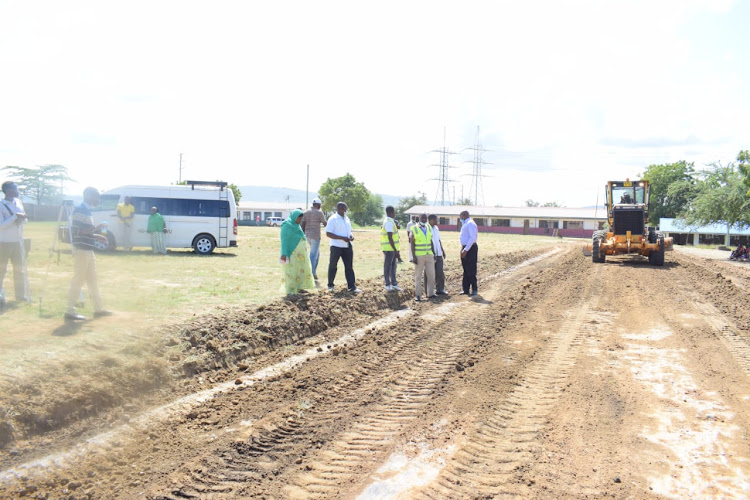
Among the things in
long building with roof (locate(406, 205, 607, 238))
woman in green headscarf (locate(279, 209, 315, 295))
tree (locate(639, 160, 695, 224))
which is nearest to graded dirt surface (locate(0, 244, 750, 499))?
woman in green headscarf (locate(279, 209, 315, 295))

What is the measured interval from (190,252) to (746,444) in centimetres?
1662

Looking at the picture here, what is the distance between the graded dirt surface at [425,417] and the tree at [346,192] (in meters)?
56.1

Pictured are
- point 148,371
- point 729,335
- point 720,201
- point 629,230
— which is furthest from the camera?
point 720,201

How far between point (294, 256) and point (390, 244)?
2.20 m

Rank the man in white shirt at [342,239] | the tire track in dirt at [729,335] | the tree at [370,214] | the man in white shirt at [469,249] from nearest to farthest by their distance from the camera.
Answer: the tire track in dirt at [729,335] → the man in white shirt at [342,239] → the man in white shirt at [469,249] → the tree at [370,214]

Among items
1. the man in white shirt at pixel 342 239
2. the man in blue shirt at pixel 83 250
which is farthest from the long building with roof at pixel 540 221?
the man in blue shirt at pixel 83 250

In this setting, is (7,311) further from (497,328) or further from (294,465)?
(497,328)

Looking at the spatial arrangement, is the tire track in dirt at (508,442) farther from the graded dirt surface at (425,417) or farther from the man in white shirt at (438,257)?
the man in white shirt at (438,257)

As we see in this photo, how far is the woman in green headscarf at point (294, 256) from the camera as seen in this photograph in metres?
9.54

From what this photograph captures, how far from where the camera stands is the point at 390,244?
10.9 m

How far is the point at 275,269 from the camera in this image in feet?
46.7

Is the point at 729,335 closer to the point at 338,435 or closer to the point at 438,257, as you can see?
the point at 438,257

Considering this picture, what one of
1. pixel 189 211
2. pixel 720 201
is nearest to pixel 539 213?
pixel 720 201

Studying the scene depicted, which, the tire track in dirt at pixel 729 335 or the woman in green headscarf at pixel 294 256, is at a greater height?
the woman in green headscarf at pixel 294 256
